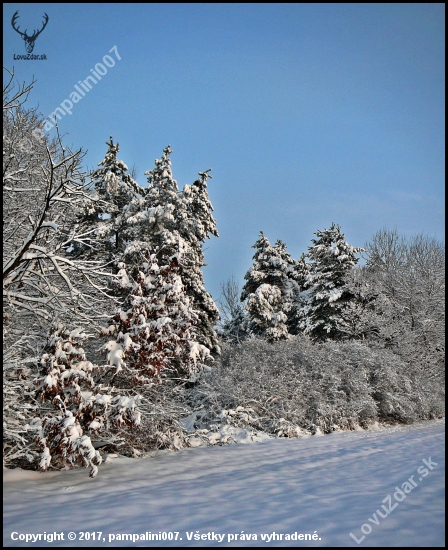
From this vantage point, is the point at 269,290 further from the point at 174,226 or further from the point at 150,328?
the point at 150,328

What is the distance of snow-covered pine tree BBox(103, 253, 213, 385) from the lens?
7.21 meters

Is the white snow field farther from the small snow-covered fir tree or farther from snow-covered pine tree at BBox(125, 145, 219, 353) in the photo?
snow-covered pine tree at BBox(125, 145, 219, 353)

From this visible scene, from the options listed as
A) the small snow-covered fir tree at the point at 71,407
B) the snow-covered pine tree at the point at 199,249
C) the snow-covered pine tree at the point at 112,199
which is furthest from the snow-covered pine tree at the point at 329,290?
the small snow-covered fir tree at the point at 71,407

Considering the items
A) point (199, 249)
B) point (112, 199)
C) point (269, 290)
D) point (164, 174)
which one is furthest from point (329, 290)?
point (112, 199)

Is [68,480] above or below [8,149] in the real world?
below

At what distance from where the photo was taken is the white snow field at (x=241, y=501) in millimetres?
3748

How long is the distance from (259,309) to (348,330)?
672 cm

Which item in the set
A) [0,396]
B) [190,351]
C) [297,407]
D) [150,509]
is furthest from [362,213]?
[0,396]

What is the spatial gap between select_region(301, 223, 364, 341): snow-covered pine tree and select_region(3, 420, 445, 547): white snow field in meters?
12.0

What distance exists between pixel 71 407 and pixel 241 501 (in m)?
3.52

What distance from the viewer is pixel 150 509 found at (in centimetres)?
461

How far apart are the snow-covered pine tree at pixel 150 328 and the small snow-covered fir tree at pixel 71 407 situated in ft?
2.06

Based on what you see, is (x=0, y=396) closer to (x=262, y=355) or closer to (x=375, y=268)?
(x=375, y=268)

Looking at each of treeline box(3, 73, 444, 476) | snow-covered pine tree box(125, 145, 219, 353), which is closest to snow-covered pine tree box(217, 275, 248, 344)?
snow-covered pine tree box(125, 145, 219, 353)
